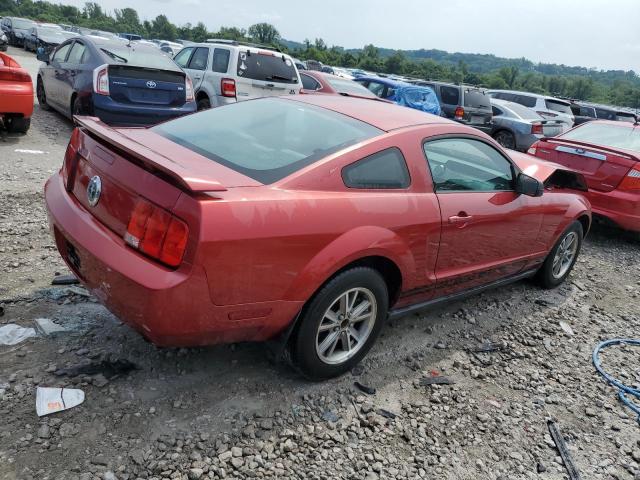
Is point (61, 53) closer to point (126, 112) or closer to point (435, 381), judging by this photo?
point (126, 112)

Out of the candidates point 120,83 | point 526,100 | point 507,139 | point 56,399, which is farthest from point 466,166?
point 526,100

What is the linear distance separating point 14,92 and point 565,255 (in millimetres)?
7099

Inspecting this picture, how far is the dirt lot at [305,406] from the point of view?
7.88 feet

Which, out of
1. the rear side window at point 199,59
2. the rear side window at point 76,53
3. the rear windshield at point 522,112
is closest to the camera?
the rear side window at point 76,53

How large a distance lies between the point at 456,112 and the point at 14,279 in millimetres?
11701

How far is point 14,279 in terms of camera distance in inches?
142

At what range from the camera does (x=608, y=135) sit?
730 cm

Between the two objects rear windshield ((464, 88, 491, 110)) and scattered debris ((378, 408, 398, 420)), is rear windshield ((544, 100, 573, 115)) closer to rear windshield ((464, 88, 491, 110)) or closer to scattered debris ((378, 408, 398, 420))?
rear windshield ((464, 88, 491, 110))

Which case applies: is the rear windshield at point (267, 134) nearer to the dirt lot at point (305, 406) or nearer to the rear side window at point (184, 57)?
the dirt lot at point (305, 406)

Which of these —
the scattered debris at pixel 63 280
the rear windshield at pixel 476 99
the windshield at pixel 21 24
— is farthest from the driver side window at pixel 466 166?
the windshield at pixel 21 24

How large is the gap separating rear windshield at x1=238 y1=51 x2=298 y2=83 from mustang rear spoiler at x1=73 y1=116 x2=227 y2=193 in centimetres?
699

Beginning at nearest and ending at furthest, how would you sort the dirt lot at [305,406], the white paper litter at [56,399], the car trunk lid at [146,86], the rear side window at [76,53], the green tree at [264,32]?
1. the dirt lot at [305,406]
2. the white paper litter at [56,399]
3. the car trunk lid at [146,86]
4. the rear side window at [76,53]
5. the green tree at [264,32]

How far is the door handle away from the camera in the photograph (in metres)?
3.36

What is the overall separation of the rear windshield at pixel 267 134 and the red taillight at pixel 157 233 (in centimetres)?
52
